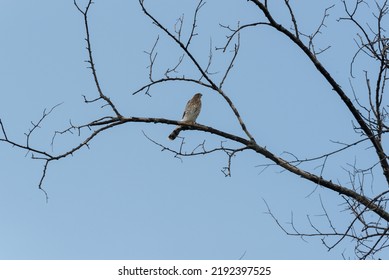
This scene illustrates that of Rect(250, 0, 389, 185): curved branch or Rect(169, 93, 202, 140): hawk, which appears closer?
Rect(250, 0, 389, 185): curved branch

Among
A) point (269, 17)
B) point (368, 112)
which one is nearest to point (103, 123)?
point (269, 17)

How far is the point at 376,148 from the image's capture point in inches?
205

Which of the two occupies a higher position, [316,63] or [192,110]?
[192,110]

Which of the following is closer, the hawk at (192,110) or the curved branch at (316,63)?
the curved branch at (316,63)

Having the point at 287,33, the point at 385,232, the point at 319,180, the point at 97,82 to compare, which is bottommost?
the point at 385,232

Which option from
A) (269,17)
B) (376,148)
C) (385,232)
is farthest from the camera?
(269,17)

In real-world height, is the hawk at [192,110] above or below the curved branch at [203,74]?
above

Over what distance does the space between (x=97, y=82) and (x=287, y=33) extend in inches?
65.5

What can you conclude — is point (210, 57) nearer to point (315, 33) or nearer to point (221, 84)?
point (221, 84)

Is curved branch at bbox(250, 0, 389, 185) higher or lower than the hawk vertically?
lower

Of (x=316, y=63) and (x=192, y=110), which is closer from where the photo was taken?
(x=316, y=63)

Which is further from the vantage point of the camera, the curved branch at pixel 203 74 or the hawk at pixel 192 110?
the hawk at pixel 192 110

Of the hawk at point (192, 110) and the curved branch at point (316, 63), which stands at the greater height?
the hawk at point (192, 110)

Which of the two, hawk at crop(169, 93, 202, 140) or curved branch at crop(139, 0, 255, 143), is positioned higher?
hawk at crop(169, 93, 202, 140)
